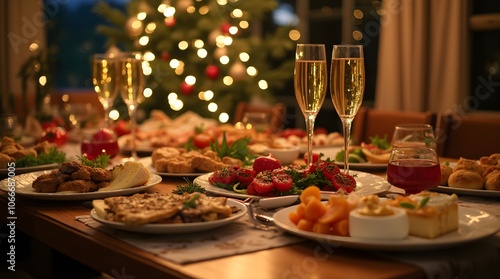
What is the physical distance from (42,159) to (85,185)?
554 millimetres

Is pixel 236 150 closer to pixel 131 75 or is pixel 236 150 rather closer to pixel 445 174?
pixel 131 75

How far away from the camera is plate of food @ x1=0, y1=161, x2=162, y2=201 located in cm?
158

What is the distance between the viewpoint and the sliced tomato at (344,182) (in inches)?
61.4

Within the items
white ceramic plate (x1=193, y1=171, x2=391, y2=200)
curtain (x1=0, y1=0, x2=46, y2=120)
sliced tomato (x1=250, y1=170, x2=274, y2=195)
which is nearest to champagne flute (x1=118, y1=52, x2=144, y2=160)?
white ceramic plate (x1=193, y1=171, x2=391, y2=200)

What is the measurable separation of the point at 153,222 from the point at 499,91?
4.04 metres

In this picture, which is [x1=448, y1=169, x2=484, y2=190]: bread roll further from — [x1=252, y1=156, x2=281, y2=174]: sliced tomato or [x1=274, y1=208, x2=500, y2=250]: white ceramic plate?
[x1=252, y1=156, x2=281, y2=174]: sliced tomato

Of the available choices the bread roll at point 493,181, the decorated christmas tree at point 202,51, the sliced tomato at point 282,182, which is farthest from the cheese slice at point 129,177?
the decorated christmas tree at point 202,51

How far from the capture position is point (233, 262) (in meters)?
1.10

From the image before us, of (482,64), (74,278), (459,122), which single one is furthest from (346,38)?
(74,278)

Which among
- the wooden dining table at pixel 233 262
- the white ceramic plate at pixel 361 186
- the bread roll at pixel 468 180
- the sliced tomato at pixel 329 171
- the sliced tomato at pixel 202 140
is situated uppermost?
the sliced tomato at pixel 202 140

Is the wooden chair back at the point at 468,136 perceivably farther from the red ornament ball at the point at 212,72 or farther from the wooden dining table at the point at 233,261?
the red ornament ball at the point at 212,72

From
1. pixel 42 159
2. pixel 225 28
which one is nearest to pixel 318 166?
pixel 42 159

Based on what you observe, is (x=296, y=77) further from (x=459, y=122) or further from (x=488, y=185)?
(x=459, y=122)

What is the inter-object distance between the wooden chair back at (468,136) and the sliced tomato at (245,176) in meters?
1.27
